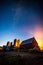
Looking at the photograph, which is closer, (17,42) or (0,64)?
(0,64)

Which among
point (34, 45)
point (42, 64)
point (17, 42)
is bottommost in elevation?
point (42, 64)

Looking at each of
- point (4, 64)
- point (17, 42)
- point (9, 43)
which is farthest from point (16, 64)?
point (9, 43)

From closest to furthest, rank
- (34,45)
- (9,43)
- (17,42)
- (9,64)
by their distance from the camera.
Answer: (9,64) < (34,45) < (17,42) < (9,43)

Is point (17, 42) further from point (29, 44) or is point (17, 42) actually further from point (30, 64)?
A: point (30, 64)

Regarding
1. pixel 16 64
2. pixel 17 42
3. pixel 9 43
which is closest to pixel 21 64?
pixel 16 64

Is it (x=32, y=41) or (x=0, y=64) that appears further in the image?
(x=32, y=41)

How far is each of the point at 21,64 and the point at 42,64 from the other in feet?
10.6

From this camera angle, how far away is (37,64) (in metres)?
13.0

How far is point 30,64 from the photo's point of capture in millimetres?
12953

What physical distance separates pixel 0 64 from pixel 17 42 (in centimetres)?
6597

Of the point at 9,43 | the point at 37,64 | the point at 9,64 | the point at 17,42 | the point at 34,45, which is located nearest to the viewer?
the point at 9,64

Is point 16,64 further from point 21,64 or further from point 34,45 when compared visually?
point 34,45

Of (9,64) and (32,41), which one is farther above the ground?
(32,41)

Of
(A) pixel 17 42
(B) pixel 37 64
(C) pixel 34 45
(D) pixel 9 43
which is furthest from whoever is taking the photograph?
(D) pixel 9 43
